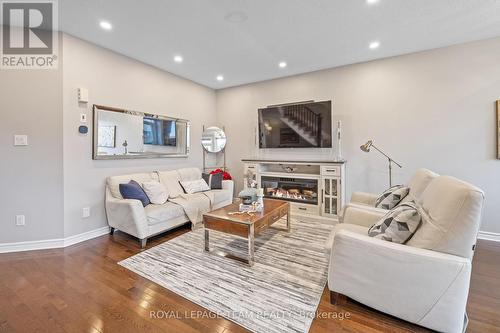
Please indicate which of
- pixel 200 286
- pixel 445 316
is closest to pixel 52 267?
pixel 200 286

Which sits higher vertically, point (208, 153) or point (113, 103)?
point (113, 103)

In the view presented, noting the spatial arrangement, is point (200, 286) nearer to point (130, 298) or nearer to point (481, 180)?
point (130, 298)

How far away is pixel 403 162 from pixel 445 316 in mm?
2689

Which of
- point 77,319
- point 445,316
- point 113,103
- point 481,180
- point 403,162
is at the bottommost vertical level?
point 77,319

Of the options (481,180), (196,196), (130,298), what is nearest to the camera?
(130,298)

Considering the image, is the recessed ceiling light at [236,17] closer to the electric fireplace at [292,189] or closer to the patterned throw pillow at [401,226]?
the patterned throw pillow at [401,226]

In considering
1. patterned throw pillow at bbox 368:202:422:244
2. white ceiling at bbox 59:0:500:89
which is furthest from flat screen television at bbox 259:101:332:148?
patterned throw pillow at bbox 368:202:422:244

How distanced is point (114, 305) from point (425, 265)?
2.26 metres

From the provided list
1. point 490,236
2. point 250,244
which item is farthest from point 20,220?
point 490,236

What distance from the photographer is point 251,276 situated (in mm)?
2092

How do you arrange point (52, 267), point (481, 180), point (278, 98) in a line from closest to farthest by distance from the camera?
point (52, 267) < point (481, 180) < point (278, 98)

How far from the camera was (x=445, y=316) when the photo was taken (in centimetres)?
137

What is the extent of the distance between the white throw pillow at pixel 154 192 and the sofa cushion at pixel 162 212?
0.13 metres

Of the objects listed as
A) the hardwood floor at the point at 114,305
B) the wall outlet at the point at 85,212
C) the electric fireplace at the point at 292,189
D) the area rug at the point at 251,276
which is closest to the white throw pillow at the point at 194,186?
the area rug at the point at 251,276
